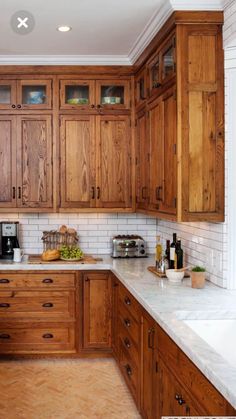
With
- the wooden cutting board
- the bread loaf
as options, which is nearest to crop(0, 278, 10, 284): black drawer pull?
the wooden cutting board

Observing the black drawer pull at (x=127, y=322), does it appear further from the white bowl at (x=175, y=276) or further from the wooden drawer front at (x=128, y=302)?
the white bowl at (x=175, y=276)

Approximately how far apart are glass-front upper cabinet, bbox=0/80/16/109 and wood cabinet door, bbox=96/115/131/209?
831mm

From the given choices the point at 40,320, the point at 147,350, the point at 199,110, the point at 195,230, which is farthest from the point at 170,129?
the point at 40,320

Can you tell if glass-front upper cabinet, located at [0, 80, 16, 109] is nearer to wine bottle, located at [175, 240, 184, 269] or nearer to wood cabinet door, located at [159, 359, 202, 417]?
wine bottle, located at [175, 240, 184, 269]

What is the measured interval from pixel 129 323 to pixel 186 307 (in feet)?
3.47

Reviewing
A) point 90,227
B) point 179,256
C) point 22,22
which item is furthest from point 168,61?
point 90,227

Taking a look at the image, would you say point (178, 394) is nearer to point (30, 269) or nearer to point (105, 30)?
point (30, 269)

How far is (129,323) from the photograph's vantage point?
385 centimetres

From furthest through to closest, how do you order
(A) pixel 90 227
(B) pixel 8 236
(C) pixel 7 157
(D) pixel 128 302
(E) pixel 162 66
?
(A) pixel 90 227 → (B) pixel 8 236 → (C) pixel 7 157 → (D) pixel 128 302 → (E) pixel 162 66

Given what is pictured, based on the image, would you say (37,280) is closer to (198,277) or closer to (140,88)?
(198,277)

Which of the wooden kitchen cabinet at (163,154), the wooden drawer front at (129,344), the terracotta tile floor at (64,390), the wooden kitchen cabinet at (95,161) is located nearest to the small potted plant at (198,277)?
the wooden kitchen cabinet at (163,154)

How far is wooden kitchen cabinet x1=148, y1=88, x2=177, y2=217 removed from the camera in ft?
11.4

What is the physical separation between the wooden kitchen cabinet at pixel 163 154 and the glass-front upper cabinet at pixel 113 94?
0.79m

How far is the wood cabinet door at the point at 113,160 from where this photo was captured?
4953mm
